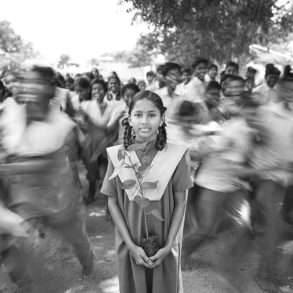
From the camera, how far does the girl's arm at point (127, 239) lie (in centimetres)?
205

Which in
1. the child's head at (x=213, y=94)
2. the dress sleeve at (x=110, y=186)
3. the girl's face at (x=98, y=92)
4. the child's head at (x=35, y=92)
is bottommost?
the girl's face at (x=98, y=92)

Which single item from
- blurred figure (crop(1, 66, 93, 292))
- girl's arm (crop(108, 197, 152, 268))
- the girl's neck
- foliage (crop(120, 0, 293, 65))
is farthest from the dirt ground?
foliage (crop(120, 0, 293, 65))

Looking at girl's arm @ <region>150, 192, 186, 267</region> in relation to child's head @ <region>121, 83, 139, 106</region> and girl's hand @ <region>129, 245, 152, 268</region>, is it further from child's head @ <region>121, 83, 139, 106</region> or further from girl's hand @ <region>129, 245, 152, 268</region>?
child's head @ <region>121, 83, 139, 106</region>

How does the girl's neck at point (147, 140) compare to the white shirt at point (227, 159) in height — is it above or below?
above

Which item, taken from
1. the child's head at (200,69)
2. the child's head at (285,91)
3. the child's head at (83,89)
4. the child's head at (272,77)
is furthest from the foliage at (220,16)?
the child's head at (285,91)

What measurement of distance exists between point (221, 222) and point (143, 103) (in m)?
1.77

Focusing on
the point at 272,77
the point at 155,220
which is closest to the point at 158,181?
the point at 155,220

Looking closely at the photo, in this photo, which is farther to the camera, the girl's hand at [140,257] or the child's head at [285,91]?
the child's head at [285,91]

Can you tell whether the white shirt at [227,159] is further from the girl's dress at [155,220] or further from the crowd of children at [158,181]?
the girl's dress at [155,220]

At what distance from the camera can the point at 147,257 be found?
81.0 inches

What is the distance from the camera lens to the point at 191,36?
35.8ft

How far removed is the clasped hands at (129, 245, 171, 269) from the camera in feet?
6.73

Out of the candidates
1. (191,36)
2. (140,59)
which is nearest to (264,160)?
(191,36)

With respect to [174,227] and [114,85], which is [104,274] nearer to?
[174,227]
